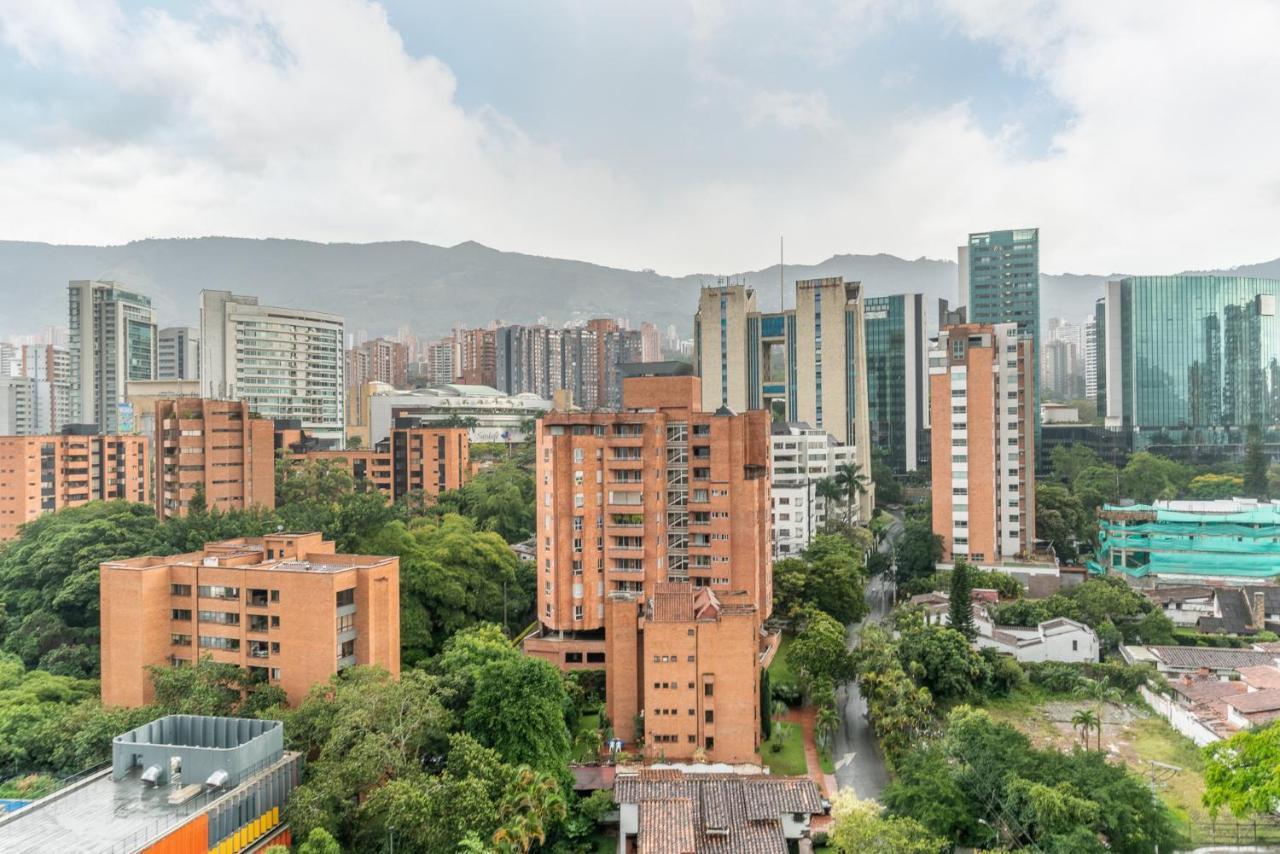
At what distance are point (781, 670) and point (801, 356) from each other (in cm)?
3740

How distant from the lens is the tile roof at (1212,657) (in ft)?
100

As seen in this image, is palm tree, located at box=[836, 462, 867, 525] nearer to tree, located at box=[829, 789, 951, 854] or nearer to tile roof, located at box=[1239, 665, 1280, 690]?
tile roof, located at box=[1239, 665, 1280, 690]

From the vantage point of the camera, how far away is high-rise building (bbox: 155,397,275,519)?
45.1m

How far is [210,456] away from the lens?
45.3 meters

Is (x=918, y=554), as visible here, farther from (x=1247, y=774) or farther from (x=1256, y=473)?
(x=1256, y=473)

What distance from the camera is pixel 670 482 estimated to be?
35.3 metres

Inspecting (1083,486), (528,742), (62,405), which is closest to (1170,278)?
(1083,486)

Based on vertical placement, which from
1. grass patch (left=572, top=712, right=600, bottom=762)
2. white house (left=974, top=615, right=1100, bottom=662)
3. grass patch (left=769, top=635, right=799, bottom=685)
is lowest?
grass patch (left=572, top=712, right=600, bottom=762)

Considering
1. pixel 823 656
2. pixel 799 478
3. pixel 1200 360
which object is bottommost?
pixel 823 656

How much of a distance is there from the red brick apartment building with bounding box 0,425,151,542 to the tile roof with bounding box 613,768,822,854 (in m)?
44.8

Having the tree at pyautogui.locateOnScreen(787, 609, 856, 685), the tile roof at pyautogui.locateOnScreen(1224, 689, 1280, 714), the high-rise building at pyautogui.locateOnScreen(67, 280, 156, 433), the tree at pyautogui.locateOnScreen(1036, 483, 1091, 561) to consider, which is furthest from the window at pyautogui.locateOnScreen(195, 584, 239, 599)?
the high-rise building at pyautogui.locateOnScreen(67, 280, 156, 433)

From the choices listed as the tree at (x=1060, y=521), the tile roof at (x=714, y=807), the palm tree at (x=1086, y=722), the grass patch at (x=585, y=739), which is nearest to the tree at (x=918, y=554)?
the tree at (x=1060, y=521)

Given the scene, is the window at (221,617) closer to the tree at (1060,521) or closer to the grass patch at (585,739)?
the grass patch at (585,739)

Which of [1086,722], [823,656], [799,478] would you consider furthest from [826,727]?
[799,478]
